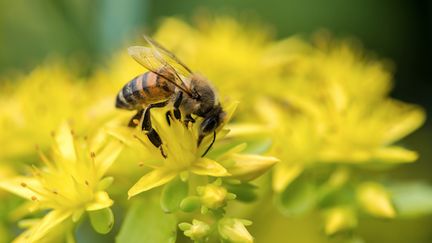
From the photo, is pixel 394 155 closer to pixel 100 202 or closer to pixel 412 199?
pixel 412 199

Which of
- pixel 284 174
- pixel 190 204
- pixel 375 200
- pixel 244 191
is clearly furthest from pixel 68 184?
pixel 375 200

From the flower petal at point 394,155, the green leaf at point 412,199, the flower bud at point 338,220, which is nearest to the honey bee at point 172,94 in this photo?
the flower bud at point 338,220

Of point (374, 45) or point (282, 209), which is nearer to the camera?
point (282, 209)

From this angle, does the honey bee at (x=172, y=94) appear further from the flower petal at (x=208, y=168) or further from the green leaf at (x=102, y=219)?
the green leaf at (x=102, y=219)

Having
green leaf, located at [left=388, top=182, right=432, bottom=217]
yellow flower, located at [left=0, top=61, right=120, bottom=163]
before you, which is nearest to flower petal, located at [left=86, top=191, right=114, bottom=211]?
yellow flower, located at [left=0, top=61, right=120, bottom=163]

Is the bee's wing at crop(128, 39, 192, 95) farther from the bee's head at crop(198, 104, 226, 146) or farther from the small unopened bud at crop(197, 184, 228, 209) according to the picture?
the small unopened bud at crop(197, 184, 228, 209)

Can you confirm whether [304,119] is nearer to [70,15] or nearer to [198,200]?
[198,200]

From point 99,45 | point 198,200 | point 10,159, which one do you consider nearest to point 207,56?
point 99,45
